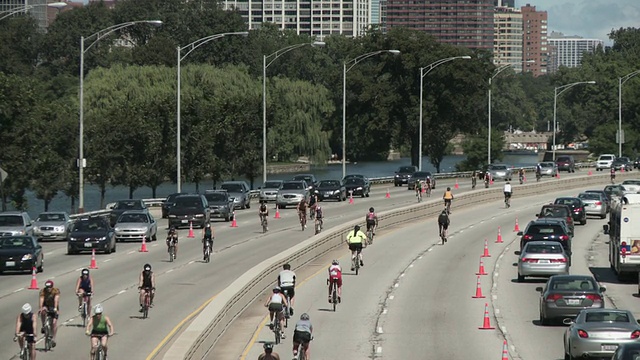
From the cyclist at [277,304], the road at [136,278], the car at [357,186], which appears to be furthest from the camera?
the car at [357,186]

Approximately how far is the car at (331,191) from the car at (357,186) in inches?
120

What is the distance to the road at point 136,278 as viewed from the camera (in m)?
30.1

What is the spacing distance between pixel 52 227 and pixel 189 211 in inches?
Answer: 264

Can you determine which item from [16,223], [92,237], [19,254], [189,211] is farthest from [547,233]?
[16,223]

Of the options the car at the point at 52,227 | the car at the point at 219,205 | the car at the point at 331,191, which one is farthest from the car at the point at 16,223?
the car at the point at 331,191

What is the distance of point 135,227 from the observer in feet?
183

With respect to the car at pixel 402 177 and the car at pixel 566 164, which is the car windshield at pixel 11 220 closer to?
the car at pixel 402 177

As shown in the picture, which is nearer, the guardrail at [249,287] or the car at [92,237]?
the guardrail at [249,287]

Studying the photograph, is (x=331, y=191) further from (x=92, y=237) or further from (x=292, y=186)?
(x=92, y=237)

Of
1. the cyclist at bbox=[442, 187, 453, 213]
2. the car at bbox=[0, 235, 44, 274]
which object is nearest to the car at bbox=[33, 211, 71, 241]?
the car at bbox=[0, 235, 44, 274]

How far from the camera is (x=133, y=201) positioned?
64.6 m

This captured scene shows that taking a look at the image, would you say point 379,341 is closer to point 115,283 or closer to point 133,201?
point 115,283

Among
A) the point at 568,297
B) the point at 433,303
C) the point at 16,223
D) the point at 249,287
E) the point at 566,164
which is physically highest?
the point at 566,164

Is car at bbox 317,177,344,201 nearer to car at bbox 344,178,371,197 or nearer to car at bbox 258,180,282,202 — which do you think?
car at bbox 258,180,282,202
